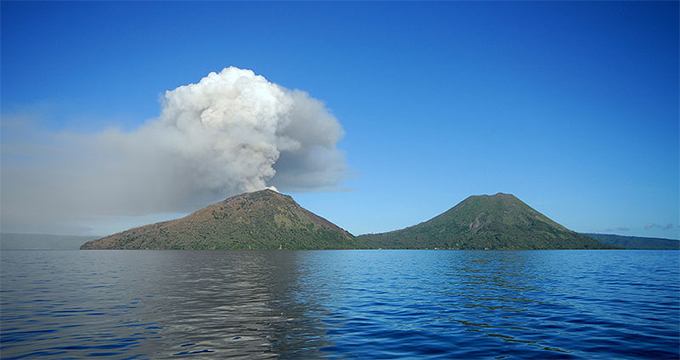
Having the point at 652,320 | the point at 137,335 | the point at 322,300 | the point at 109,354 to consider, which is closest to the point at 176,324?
the point at 137,335

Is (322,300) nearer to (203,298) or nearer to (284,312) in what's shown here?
(284,312)

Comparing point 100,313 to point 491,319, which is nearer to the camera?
point 491,319

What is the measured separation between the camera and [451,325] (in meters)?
28.7

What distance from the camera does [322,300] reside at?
41.4 metres

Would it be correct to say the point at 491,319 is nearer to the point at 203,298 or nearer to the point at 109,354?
the point at 109,354

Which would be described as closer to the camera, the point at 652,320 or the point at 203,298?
the point at 652,320

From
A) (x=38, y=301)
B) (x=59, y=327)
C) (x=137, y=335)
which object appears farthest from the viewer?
(x=38, y=301)

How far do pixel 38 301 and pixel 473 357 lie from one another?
42.6 m

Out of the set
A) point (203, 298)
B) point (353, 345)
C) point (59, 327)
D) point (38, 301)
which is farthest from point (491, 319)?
point (38, 301)

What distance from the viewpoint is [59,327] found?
27406 mm

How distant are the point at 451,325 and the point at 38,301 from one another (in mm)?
40635

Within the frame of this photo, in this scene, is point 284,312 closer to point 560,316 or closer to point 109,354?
point 109,354

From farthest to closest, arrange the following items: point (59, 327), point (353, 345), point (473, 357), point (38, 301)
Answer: point (38, 301) < point (59, 327) < point (353, 345) < point (473, 357)

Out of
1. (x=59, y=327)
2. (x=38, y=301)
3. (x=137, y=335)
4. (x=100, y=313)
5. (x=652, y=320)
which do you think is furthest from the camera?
(x=38, y=301)
